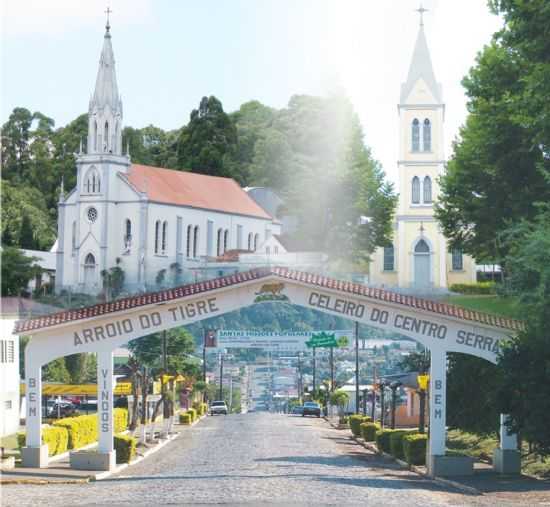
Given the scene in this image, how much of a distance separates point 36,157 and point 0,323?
89268 millimetres

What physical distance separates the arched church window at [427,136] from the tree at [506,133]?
37803 mm

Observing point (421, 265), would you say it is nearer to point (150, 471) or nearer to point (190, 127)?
point (190, 127)

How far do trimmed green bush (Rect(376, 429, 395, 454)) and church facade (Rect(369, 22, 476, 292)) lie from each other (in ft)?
191

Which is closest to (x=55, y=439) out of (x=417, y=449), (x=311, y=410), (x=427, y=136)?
(x=417, y=449)

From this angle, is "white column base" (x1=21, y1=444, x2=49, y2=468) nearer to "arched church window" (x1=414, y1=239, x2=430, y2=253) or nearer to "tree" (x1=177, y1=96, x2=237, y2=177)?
"arched church window" (x1=414, y1=239, x2=430, y2=253)

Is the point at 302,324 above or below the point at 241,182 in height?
below

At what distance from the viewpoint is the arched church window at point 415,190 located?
324 ft

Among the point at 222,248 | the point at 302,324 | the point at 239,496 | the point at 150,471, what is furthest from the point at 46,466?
the point at 222,248

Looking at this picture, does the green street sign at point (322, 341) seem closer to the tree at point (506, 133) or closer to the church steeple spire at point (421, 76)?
the tree at point (506, 133)

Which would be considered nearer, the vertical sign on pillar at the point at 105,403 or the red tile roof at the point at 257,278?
the red tile roof at the point at 257,278

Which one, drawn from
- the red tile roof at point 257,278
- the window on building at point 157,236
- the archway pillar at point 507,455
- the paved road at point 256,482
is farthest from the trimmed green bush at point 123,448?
the window on building at point 157,236

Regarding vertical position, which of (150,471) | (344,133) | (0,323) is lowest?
(150,471)

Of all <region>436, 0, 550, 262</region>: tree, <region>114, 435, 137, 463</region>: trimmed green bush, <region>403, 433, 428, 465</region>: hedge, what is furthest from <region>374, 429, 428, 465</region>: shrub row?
<region>114, 435, 137, 463</region>: trimmed green bush

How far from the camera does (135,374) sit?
148 ft
